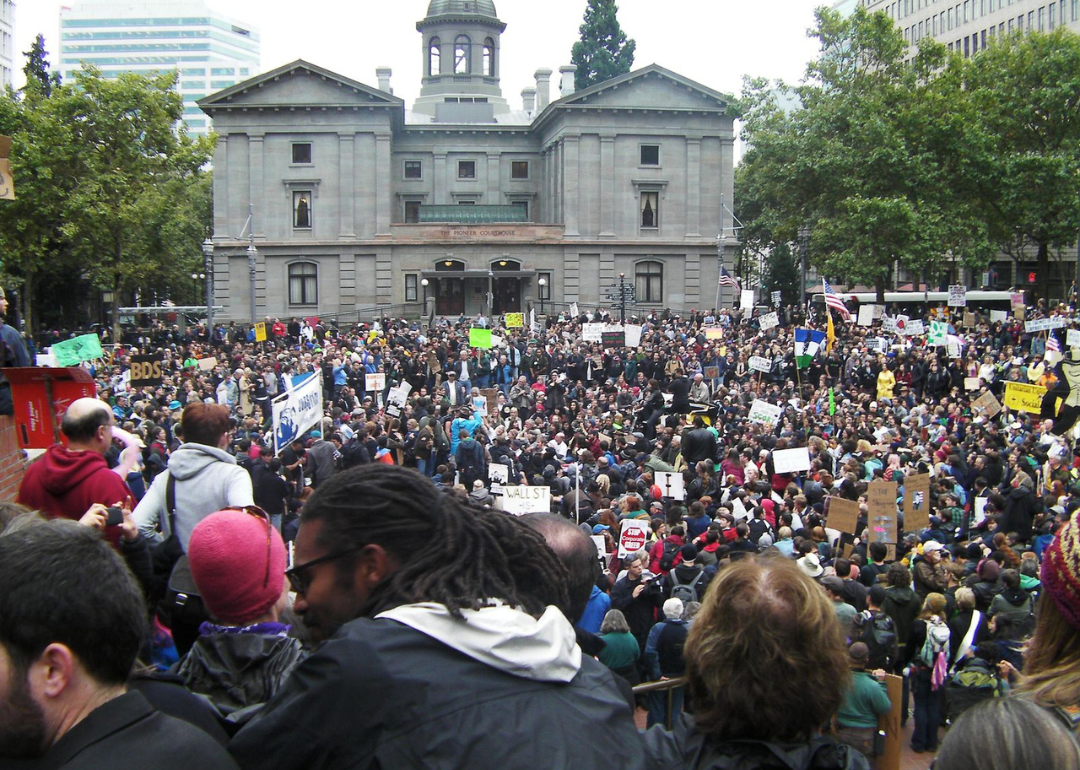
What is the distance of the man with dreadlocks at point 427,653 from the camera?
2.15 metres

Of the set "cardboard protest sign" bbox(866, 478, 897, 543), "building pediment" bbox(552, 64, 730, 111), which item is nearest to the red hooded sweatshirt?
"cardboard protest sign" bbox(866, 478, 897, 543)

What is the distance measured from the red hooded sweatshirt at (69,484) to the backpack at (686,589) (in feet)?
16.5

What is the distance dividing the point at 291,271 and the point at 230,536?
51366 mm

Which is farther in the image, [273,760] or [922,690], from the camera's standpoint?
[922,690]

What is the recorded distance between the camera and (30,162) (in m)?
43.8

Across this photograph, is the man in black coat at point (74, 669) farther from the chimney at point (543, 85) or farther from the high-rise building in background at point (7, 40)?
the high-rise building in background at point (7, 40)

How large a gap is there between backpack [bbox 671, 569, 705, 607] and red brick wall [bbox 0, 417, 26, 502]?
5.22 meters

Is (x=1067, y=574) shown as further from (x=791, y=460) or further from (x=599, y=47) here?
(x=599, y=47)

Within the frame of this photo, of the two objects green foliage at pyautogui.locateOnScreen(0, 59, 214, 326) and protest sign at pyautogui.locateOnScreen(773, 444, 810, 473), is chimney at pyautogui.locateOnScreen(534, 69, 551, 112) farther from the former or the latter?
protest sign at pyautogui.locateOnScreen(773, 444, 810, 473)

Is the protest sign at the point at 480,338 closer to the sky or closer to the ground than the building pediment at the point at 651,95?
closer to the ground

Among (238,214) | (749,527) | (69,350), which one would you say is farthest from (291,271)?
(749,527)

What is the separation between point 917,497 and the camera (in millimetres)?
13680

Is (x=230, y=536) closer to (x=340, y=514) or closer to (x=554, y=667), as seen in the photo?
(x=340, y=514)

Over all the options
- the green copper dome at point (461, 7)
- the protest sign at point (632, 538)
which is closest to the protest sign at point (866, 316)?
the protest sign at point (632, 538)
